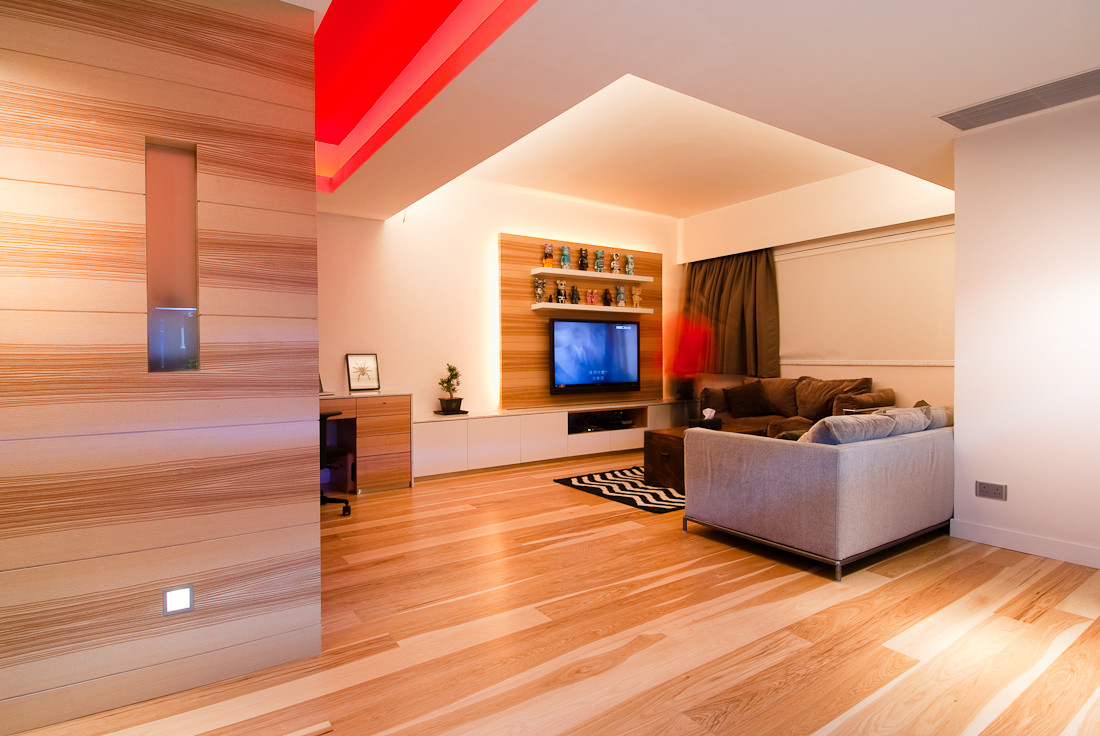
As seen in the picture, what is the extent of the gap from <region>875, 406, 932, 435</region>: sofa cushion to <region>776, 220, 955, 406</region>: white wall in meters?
1.81

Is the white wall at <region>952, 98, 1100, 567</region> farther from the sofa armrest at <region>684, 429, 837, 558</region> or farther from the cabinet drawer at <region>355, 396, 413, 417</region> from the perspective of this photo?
the cabinet drawer at <region>355, 396, 413, 417</region>

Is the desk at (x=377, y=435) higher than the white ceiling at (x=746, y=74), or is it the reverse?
the white ceiling at (x=746, y=74)

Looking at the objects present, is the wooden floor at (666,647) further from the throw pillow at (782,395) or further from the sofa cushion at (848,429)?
the throw pillow at (782,395)

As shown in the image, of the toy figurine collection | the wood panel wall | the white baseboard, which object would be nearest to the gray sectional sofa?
the white baseboard

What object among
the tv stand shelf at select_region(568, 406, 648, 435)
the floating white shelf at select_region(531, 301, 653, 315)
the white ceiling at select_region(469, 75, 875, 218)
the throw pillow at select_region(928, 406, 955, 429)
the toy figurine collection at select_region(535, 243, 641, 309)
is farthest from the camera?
the tv stand shelf at select_region(568, 406, 648, 435)

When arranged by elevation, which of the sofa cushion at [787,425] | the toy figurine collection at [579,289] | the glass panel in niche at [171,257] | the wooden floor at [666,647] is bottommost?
the wooden floor at [666,647]

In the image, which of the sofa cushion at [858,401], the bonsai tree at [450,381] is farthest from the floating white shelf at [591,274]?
the sofa cushion at [858,401]

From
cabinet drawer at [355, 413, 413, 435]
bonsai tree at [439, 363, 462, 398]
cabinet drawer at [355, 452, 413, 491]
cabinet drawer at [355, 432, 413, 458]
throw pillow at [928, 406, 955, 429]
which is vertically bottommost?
cabinet drawer at [355, 452, 413, 491]

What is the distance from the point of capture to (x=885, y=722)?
5.49 ft

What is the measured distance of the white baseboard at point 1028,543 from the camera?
291cm

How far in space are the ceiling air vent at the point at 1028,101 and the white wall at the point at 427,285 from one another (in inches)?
147

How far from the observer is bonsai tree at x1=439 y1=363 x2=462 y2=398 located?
17.2 ft

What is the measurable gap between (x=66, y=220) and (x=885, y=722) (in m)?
2.92

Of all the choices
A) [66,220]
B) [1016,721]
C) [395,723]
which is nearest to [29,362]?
[66,220]
